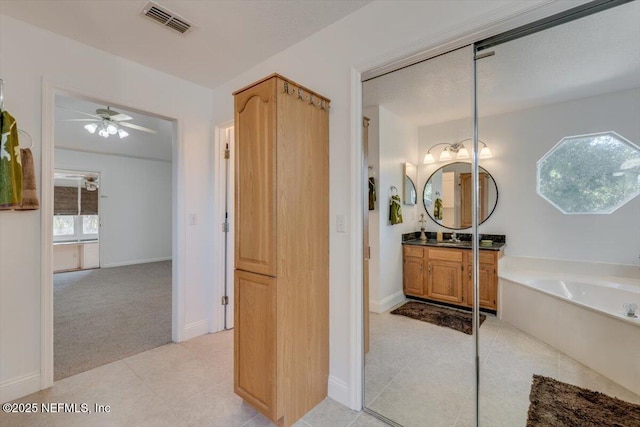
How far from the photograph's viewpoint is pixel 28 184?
195cm

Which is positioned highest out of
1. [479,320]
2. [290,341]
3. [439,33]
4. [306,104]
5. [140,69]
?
[140,69]

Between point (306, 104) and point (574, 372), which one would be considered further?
point (306, 104)


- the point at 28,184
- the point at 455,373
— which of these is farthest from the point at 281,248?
the point at 28,184

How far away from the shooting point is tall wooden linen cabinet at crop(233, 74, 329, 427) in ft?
5.41

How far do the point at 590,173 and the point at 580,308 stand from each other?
2.59ft

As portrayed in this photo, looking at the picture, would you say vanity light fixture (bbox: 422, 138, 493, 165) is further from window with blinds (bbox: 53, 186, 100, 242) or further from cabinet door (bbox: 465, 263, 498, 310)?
window with blinds (bbox: 53, 186, 100, 242)

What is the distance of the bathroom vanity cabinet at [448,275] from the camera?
172 centimetres

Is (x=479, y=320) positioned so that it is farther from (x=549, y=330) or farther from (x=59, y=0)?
(x=59, y=0)

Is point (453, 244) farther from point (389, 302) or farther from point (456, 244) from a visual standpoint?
point (389, 302)

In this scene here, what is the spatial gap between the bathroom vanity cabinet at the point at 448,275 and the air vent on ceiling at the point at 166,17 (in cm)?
221

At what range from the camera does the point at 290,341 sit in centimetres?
170

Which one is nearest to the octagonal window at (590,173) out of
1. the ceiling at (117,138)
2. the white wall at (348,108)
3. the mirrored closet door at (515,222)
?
the mirrored closet door at (515,222)

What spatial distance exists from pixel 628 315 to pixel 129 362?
3.44 m

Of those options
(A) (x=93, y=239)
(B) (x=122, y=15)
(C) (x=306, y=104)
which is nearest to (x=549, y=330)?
(C) (x=306, y=104)
